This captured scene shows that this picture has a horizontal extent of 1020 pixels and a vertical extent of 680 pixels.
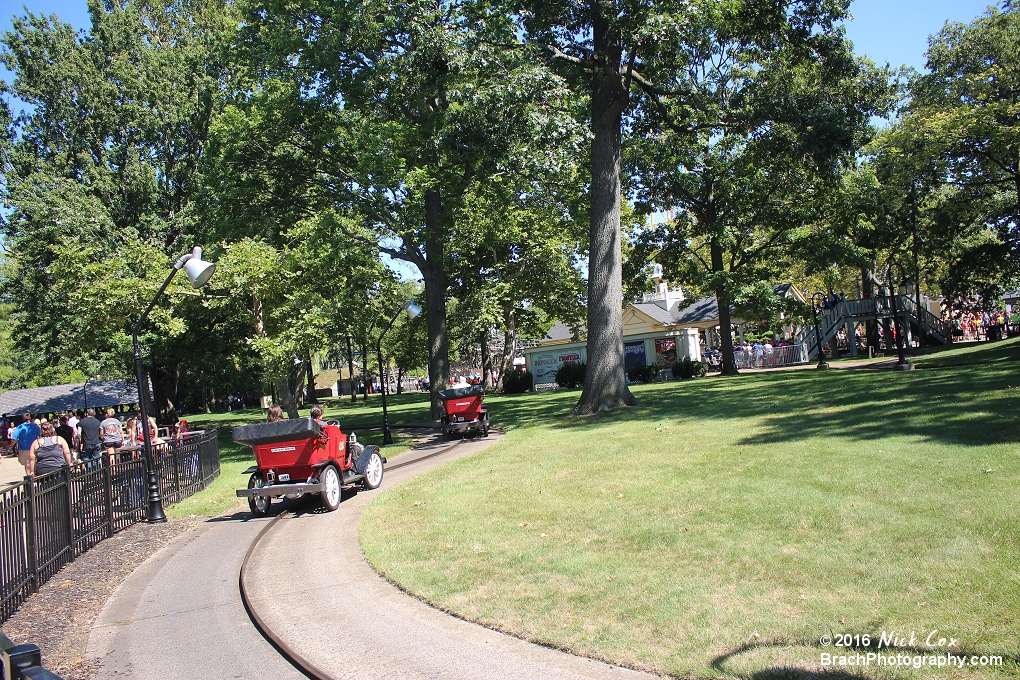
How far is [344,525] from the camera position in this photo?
1094cm

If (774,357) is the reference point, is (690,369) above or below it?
below

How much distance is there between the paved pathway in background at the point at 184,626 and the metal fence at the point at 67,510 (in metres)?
0.98

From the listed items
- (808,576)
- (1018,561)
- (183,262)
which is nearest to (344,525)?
(183,262)

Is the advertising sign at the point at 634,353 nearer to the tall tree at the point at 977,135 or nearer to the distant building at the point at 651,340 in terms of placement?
the distant building at the point at 651,340

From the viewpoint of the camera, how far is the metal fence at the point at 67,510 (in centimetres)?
793

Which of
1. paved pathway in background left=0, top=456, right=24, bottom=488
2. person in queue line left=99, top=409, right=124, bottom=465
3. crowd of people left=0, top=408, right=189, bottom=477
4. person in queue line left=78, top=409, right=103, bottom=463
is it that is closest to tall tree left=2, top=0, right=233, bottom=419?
paved pathway in background left=0, top=456, right=24, bottom=488

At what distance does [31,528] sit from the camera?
27.9 feet

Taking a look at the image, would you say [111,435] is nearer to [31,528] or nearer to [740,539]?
[31,528]

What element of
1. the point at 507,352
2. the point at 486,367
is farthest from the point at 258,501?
the point at 486,367

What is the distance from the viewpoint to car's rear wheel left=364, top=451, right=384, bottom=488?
13.8m

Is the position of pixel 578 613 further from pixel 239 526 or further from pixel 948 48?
pixel 948 48

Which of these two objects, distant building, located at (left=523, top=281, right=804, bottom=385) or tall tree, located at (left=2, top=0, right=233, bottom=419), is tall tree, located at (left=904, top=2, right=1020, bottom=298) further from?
tall tree, located at (left=2, top=0, right=233, bottom=419)

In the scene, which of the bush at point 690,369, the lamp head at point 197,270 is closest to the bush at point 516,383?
the bush at point 690,369

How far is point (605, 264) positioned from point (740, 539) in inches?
564
